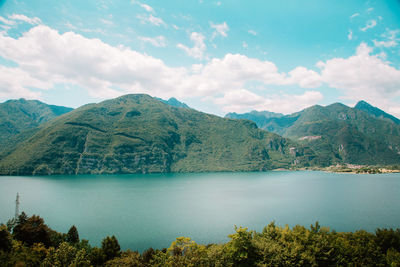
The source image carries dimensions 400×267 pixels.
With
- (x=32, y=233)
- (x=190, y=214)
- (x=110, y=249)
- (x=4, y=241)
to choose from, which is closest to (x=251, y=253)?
(x=110, y=249)

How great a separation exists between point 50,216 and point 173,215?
4344 centimetres

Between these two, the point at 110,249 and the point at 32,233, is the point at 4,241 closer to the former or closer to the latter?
the point at 32,233

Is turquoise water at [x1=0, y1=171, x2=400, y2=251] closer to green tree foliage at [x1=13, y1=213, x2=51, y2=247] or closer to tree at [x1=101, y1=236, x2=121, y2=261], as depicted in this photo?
tree at [x1=101, y1=236, x2=121, y2=261]

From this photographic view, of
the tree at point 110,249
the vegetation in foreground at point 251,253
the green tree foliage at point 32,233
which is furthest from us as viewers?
the green tree foliage at point 32,233

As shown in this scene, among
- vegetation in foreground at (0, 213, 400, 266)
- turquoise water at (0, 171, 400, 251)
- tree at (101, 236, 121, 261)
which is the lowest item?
turquoise water at (0, 171, 400, 251)

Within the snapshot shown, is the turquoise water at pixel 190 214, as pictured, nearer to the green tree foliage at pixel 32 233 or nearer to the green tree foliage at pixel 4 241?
the green tree foliage at pixel 32 233

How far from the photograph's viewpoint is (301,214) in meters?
87.2

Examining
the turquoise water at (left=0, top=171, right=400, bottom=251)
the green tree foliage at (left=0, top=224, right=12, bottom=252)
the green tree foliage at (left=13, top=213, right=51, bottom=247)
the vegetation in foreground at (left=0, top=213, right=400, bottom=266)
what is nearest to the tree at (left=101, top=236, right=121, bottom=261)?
the vegetation in foreground at (left=0, top=213, right=400, bottom=266)

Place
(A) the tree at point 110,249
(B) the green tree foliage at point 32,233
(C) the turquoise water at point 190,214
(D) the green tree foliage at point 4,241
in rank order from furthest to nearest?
1. (C) the turquoise water at point 190,214
2. (B) the green tree foliage at point 32,233
3. (A) the tree at point 110,249
4. (D) the green tree foliage at point 4,241

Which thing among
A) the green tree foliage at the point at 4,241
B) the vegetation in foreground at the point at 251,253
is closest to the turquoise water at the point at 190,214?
the vegetation in foreground at the point at 251,253

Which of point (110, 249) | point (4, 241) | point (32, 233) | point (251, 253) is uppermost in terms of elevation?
point (4, 241)

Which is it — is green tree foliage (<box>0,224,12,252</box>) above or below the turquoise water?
above

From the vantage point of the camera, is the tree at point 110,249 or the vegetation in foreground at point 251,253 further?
the tree at point 110,249

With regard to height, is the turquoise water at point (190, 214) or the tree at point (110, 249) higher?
the tree at point (110, 249)
